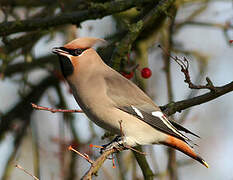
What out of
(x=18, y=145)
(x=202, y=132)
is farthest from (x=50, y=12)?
(x=202, y=132)

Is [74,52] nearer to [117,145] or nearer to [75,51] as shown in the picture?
[75,51]

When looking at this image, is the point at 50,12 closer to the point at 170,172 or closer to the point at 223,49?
the point at 170,172

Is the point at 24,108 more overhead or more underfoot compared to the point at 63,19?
more underfoot

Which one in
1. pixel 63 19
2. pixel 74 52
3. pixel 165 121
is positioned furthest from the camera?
pixel 63 19

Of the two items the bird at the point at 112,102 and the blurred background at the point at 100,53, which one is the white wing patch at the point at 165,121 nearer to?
the bird at the point at 112,102

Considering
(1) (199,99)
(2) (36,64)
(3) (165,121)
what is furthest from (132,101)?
(2) (36,64)

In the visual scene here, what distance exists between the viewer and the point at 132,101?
3416 millimetres

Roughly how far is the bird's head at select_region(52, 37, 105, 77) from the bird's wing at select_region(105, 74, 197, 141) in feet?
0.82

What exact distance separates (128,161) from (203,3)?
68.1 inches

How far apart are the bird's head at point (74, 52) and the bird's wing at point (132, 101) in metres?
0.25

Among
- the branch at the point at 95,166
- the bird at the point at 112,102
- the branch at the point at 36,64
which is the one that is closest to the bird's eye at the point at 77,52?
the bird at the point at 112,102

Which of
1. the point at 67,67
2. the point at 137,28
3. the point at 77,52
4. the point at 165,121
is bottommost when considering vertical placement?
the point at 165,121

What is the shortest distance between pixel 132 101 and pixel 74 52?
53 centimetres

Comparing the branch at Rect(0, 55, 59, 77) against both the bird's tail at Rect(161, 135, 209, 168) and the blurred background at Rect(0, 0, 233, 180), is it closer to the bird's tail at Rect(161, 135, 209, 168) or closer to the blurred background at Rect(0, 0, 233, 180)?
the blurred background at Rect(0, 0, 233, 180)
